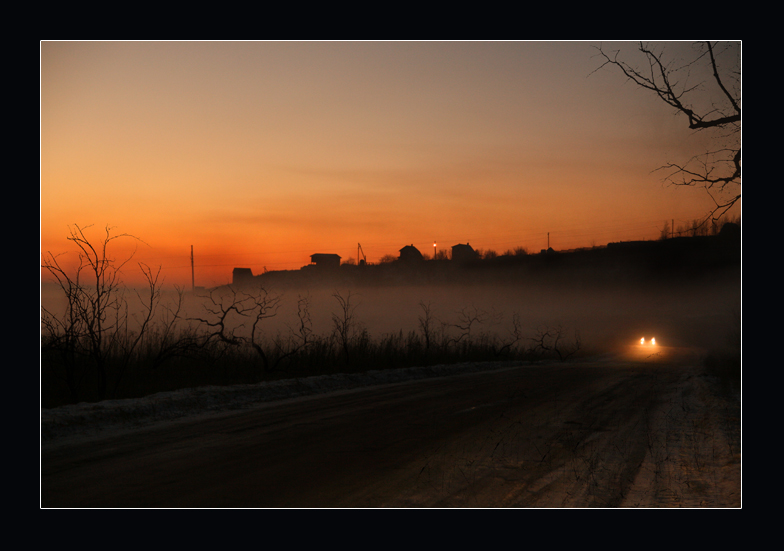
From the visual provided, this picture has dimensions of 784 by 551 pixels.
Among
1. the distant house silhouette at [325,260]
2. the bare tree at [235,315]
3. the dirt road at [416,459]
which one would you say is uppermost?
the distant house silhouette at [325,260]

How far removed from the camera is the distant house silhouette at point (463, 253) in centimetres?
6819

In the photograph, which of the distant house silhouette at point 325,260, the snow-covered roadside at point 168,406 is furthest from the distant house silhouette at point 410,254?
the snow-covered roadside at point 168,406

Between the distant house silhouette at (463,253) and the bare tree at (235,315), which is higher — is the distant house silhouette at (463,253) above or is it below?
above

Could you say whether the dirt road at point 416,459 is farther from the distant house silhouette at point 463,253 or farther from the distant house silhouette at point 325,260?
the distant house silhouette at point 463,253

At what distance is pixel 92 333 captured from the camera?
451 inches

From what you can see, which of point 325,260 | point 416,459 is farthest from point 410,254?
point 416,459

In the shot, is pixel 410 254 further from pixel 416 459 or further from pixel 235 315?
pixel 416 459

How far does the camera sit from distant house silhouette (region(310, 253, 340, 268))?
6078 cm

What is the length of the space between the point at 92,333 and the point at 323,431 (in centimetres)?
659

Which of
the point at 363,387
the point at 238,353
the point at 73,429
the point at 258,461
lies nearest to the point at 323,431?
the point at 258,461

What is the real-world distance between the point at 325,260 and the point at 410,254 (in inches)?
528

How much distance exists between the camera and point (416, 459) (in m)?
6.95

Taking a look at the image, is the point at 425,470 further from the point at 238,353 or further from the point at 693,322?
the point at 693,322

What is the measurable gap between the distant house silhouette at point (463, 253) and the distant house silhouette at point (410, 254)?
4.95 m
